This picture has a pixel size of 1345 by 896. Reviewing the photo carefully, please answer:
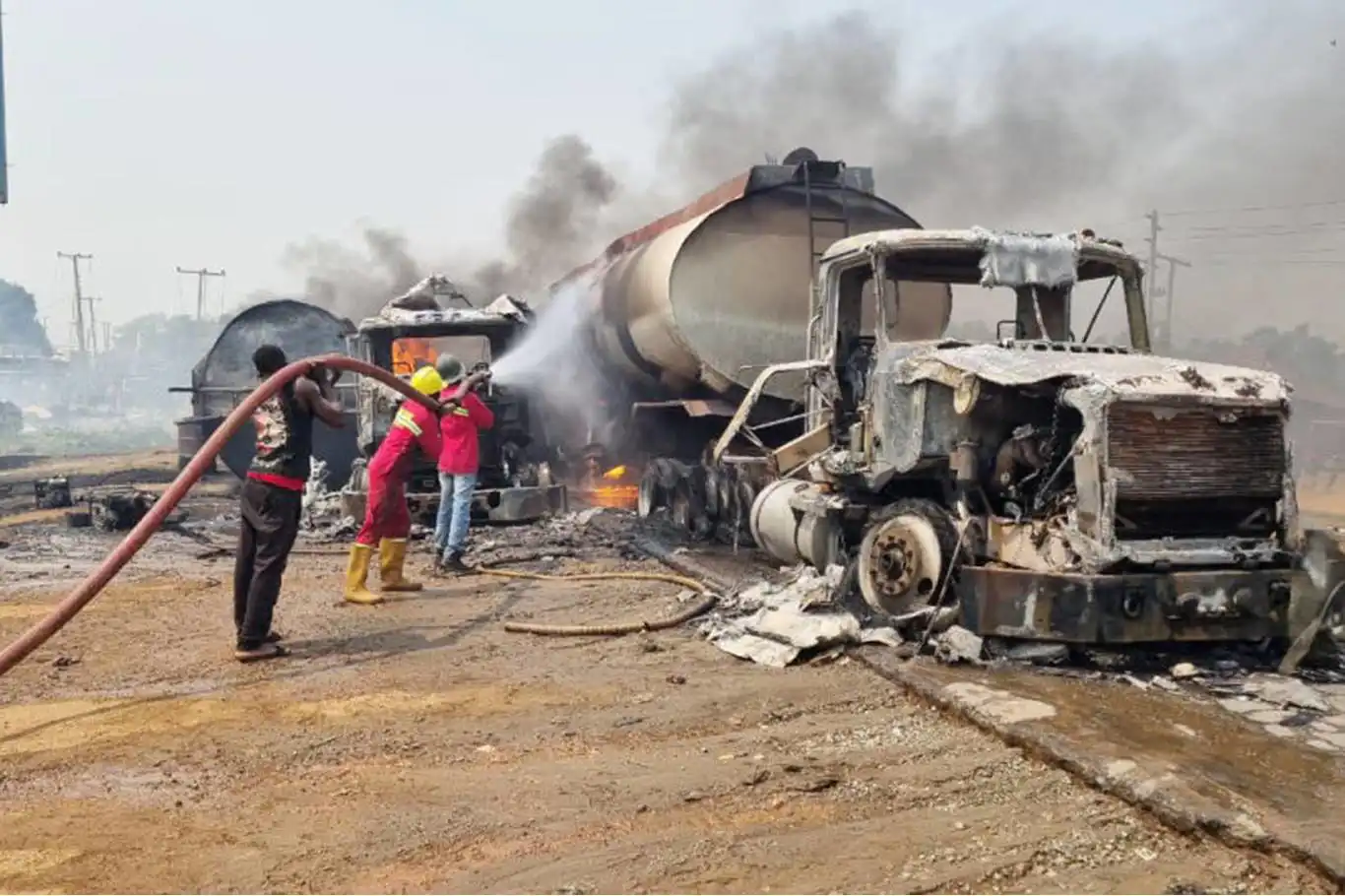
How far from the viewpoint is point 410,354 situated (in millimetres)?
12062

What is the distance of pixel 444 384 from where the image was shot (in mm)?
9148

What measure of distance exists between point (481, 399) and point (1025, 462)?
6.66m

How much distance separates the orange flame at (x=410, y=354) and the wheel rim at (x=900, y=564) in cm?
692

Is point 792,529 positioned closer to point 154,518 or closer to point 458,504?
point 458,504

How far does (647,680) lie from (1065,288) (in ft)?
12.6

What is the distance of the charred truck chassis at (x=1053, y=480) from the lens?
5.24 metres

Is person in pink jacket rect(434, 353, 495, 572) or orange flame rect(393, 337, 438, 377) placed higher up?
orange flame rect(393, 337, 438, 377)

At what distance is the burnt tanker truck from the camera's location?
5254mm

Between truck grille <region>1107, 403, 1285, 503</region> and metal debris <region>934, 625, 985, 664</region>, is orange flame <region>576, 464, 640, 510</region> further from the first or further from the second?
truck grille <region>1107, 403, 1285, 503</region>

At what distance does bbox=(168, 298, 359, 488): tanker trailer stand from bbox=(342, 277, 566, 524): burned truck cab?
3.24 m

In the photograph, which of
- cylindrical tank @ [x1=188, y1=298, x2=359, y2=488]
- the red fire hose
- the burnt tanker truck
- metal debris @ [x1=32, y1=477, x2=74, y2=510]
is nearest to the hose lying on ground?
the burnt tanker truck

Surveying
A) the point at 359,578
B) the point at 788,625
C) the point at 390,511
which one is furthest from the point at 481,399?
the point at 788,625

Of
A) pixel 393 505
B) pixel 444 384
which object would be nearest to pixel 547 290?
pixel 444 384

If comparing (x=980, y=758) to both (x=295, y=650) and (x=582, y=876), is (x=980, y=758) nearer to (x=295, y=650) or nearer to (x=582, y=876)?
(x=582, y=876)
